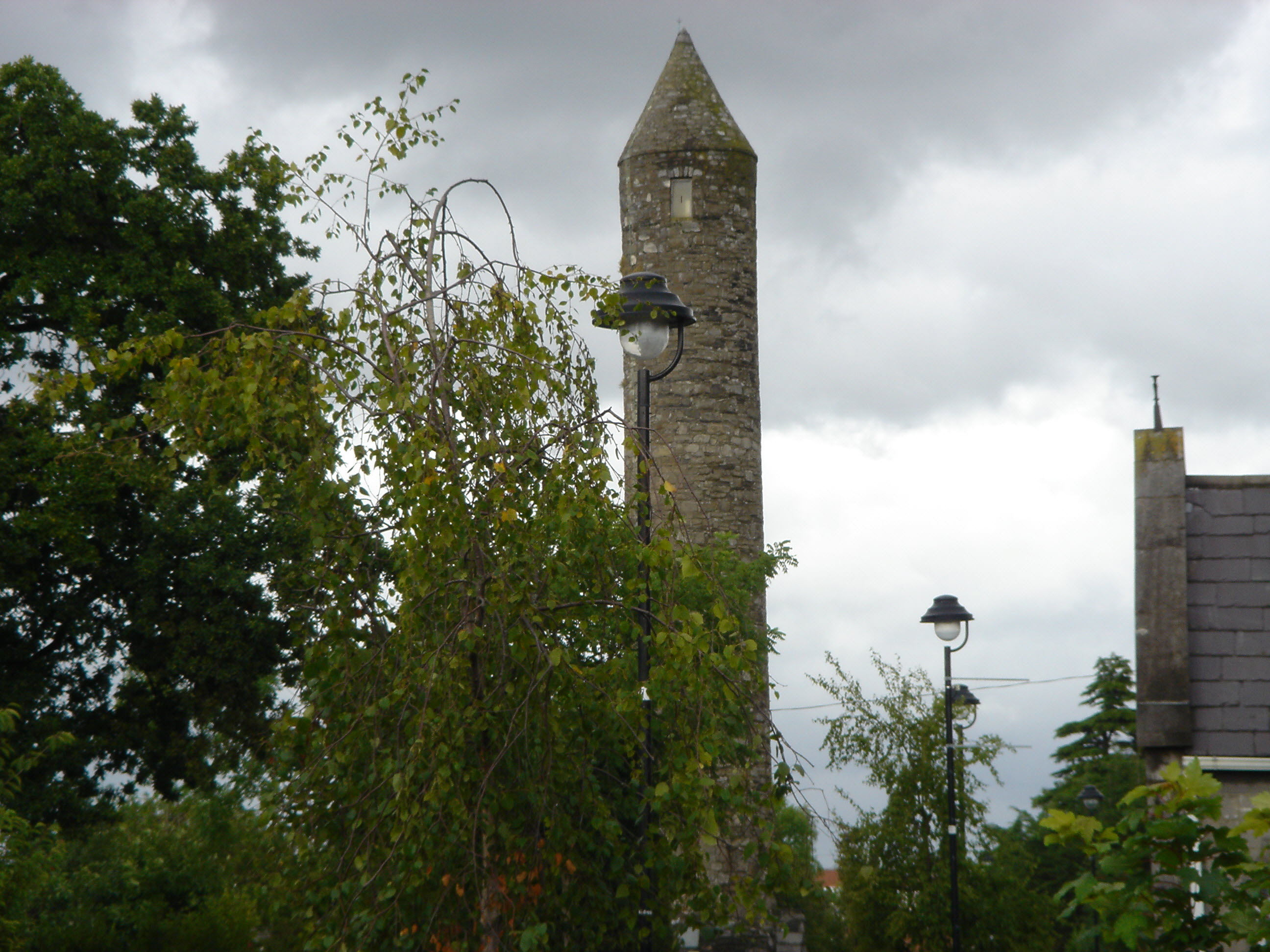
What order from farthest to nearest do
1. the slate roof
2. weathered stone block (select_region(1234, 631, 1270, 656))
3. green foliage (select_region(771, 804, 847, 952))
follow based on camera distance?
weathered stone block (select_region(1234, 631, 1270, 656))
the slate roof
green foliage (select_region(771, 804, 847, 952))

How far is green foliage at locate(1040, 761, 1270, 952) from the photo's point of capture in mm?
4887

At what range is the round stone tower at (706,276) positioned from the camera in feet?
70.8

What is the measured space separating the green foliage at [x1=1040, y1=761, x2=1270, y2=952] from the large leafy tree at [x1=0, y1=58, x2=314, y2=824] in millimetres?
13200

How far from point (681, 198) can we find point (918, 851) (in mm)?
11290

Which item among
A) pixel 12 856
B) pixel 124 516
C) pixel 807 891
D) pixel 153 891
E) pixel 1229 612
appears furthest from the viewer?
pixel 153 891

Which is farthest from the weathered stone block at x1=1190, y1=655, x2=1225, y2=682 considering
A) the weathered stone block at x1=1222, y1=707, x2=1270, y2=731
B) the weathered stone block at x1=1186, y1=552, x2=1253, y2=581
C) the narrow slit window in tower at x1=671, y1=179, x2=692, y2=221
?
the narrow slit window in tower at x1=671, y1=179, x2=692, y2=221

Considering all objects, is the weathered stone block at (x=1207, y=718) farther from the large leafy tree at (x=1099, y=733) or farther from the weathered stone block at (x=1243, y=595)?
the large leafy tree at (x=1099, y=733)

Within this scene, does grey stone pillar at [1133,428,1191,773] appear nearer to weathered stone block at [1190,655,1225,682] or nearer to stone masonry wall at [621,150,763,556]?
weathered stone block at [1190,655,1225,682]

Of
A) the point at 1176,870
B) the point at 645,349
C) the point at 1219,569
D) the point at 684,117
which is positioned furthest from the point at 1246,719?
the point at 684,117

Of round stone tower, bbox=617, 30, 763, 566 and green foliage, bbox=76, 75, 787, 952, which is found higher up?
round stone tower, bbox=617, 30, 763, 566

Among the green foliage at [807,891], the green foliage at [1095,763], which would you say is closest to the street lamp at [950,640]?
the green foliage at [807,891]

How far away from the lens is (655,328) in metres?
7.43

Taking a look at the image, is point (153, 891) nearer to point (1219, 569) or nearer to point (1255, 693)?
point (1219, 569)

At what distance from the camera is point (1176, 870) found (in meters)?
4.94
